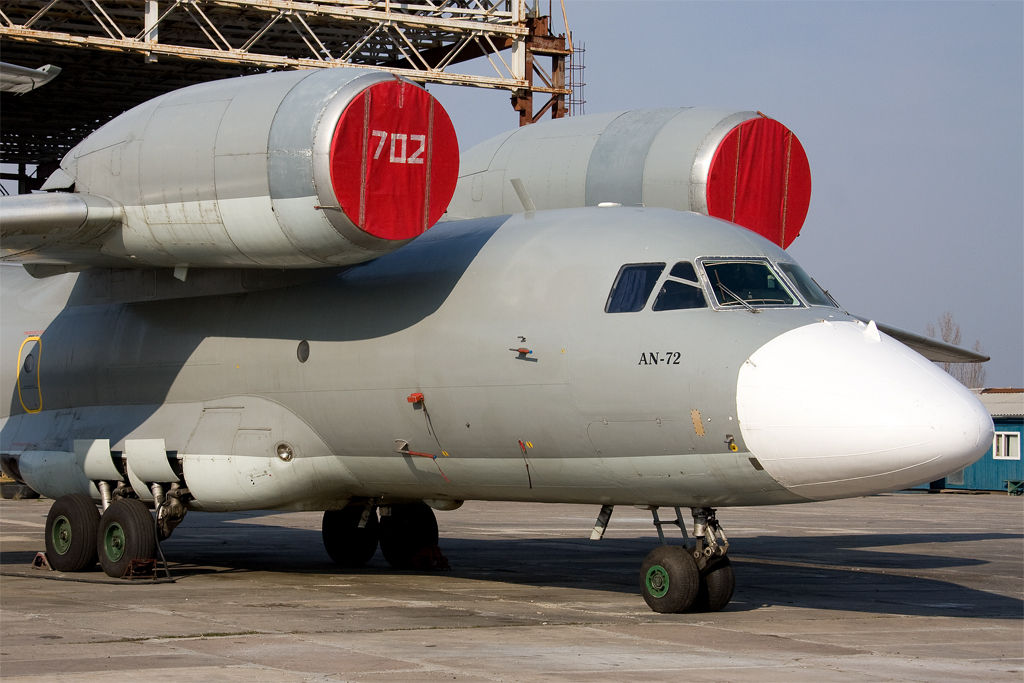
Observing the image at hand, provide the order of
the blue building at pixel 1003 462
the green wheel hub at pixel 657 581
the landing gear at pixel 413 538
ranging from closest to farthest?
the green wheel hub at pixel 657 581
the landing gear at pixel 413 538
the blue building at pixel 1003 462

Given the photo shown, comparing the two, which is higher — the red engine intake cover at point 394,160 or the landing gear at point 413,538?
the red engine intake cover at point 394,160

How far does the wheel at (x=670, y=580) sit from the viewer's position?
12.3 m

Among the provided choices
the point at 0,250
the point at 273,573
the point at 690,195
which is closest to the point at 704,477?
the point at 690,195

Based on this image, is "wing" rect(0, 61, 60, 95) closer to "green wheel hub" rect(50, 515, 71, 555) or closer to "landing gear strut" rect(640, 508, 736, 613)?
"green wheel hub" rect(50, 515, 71, 555)

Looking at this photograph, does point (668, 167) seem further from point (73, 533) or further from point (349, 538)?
point (73, 533)

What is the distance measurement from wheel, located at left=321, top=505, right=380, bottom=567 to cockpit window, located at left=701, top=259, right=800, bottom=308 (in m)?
6.99

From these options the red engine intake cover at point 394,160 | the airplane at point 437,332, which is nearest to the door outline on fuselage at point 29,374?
the airplane at point 437,332

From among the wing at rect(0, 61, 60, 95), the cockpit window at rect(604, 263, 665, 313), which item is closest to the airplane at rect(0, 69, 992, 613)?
the cockpit window at rect(604, 263, 665, 313)

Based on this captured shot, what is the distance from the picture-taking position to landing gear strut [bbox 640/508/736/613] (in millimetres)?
12297

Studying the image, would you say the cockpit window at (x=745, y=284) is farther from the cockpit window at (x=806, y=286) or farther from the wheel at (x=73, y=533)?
the wheel at (x=73, y=533)

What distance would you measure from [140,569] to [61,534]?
1.84m

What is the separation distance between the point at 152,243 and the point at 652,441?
18.6 ft

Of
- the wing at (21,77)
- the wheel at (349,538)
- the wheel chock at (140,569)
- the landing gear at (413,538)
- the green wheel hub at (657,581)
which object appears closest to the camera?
the green wheel hub at (657,581)

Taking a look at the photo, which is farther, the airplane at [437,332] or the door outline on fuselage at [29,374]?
the door outline on fuselage at [29,374]
